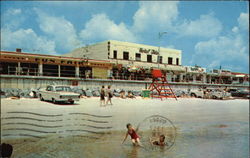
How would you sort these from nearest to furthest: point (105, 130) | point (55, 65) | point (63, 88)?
1. point (105, 130)
2. point (63, 88)
3. point (55, 65)

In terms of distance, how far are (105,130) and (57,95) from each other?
550cm

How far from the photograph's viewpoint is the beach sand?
8.37 meters

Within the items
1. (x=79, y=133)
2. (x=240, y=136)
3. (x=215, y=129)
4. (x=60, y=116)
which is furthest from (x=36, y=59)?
(x=240, y=136)

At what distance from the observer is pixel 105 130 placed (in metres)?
11.5

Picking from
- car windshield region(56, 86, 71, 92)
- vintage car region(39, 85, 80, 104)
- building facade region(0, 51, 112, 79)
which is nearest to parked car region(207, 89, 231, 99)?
building facade region(0, 51, 112, 79)

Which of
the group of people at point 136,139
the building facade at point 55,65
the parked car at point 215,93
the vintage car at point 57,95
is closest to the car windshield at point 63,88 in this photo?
the vintage car at point 57,95

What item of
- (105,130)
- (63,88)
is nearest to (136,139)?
(105,130)

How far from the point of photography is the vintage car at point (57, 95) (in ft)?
50.8

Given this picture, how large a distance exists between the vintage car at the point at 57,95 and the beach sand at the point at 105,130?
1.50 feet

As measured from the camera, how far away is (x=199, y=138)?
10.8 m

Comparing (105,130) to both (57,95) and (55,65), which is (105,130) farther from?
(55,65)

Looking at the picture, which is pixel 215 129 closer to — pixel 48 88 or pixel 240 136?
pixel 240 136

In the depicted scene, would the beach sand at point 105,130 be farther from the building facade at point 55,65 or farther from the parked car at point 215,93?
the building facade at point 55,65

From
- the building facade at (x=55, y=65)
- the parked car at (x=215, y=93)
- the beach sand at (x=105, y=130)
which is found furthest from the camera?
the building facade at (x=55, y=65)
